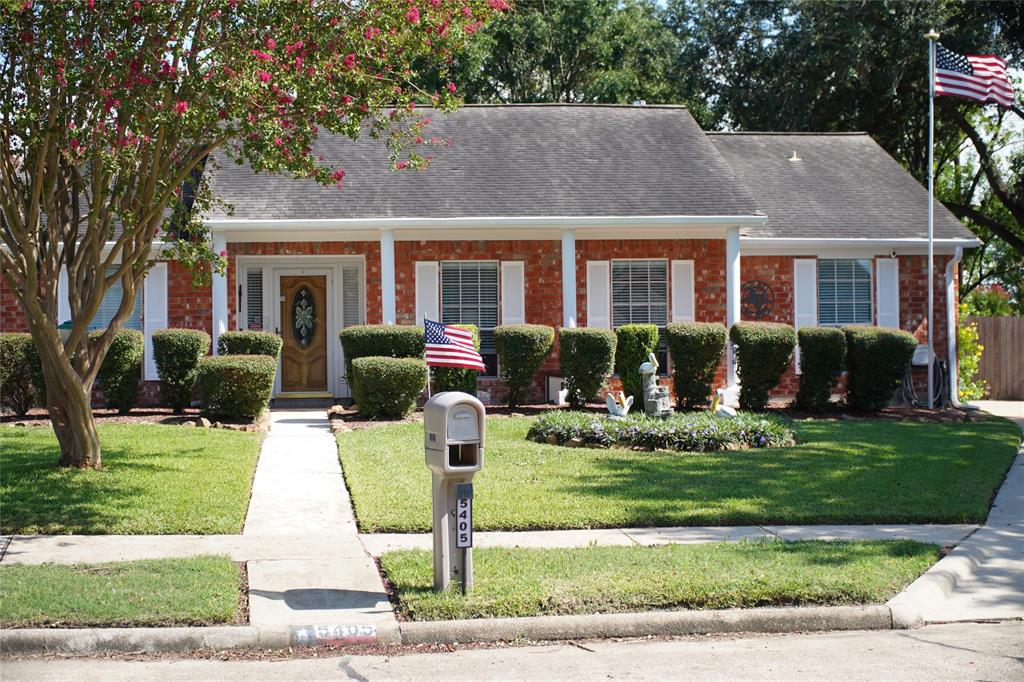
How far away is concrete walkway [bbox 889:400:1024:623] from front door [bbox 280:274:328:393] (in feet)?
39.1

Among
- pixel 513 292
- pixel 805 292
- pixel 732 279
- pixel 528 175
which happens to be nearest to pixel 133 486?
pixel 513 292

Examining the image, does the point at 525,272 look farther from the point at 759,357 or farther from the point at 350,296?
the point at 759,357

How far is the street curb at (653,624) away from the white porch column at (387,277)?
11193 mm

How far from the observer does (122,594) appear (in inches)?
274

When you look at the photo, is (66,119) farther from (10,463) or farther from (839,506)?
(839,506)

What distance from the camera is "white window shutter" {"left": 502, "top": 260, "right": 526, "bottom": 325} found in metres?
19.0

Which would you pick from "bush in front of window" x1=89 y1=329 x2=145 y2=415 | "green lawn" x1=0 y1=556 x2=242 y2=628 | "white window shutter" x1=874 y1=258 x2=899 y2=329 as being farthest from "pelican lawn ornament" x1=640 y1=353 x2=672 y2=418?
"green lawn" x1=0 y1=556 x2=242 y2=628

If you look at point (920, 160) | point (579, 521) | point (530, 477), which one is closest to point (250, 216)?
point (530, 477)

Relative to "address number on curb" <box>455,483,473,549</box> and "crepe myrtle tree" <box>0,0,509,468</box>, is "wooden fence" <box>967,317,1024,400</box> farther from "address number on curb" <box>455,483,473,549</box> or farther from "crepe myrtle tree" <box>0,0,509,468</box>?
"address number on curb" <box>455,483,473,549</box>

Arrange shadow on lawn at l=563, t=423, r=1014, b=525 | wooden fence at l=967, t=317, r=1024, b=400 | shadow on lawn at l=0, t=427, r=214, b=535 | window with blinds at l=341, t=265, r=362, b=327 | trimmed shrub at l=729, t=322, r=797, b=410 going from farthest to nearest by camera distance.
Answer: wooden fence at l=967, t=317, r=1024, b=400
window with blinds at l=341, t=265, r=362, b=327
trimmed shrub at l=729, t=322, r=797, b=410
shadow on lawn at l=563, t=423, r=1014, b=525
shadow on lawn at l=0, t=427, r=214, b=535

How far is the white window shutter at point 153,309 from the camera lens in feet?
59.8

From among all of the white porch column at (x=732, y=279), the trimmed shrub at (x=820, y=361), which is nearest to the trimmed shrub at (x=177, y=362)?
the white porch column at (x=732, y=279)

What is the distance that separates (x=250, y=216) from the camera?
17.8 metres

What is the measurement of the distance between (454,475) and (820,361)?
38.2 ft
